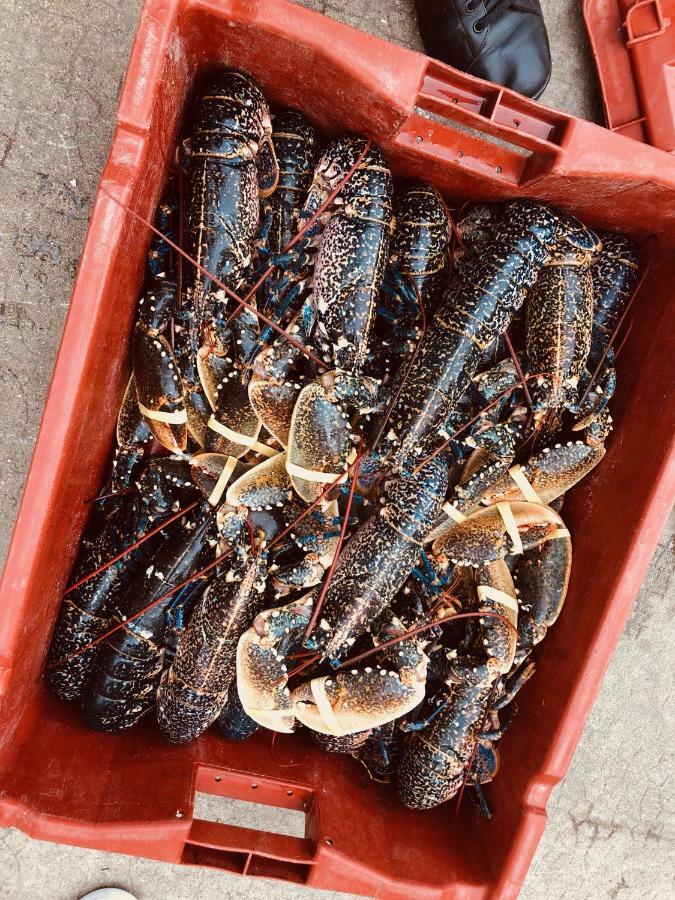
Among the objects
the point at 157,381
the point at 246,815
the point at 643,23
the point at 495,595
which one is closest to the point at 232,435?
the point at 157,381

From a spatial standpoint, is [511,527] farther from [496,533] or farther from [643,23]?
[643,23]

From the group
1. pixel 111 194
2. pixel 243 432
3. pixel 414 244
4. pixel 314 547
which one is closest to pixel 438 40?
pixel 414 244

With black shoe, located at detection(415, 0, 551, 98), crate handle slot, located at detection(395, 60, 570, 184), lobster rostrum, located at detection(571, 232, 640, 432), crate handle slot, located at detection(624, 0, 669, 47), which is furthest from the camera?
crate handle slot, located at detection(624, 0, 669, 47)

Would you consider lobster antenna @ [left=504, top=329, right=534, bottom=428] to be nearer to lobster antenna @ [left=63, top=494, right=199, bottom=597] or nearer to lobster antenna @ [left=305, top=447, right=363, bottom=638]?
lobster antenna @ [left=305, top=447, right=363, bottom=638]

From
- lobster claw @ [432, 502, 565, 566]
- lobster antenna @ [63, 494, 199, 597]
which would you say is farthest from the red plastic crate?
lobster antenna @ [63, 494, 199, 597]

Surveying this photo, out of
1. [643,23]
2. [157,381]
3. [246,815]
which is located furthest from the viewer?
[246,815]

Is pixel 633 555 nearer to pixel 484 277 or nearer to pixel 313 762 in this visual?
pixel 484 277

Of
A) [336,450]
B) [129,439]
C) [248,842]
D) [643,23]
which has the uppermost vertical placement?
[643,23]
